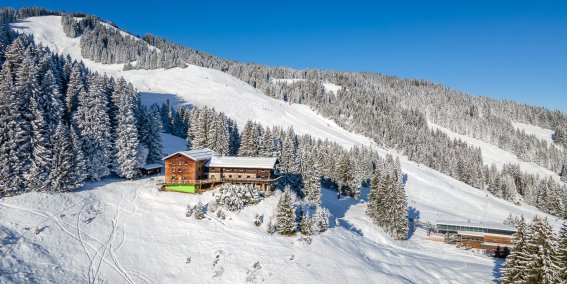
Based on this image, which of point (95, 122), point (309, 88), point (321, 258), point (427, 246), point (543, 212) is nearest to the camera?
point (321, 258)

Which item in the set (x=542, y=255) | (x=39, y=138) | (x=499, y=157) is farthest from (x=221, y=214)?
(x=499, y=157)

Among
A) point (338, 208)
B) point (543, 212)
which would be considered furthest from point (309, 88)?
point (338, 208)

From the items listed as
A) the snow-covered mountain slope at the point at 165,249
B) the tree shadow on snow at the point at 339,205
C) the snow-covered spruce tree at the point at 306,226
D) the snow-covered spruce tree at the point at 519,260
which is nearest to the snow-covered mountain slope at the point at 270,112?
the tree shadow on snow at the point at 339,205

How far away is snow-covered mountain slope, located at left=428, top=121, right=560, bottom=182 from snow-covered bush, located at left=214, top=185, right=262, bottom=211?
156 m

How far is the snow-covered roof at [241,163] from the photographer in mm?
53312

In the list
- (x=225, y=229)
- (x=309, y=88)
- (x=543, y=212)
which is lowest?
(x=543, y=212)

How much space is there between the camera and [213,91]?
15675 cm

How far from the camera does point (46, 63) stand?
52.1m

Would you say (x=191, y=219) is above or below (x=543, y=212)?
above

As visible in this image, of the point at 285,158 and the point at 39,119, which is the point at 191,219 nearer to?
the point at 39,119

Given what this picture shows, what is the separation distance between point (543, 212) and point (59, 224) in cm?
11882

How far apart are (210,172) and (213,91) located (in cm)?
10734

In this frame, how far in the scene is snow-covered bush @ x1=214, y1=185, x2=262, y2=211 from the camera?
149 feet

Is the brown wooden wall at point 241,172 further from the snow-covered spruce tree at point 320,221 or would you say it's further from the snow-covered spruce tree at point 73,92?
the snow-covered spruce tree at point 73,92
